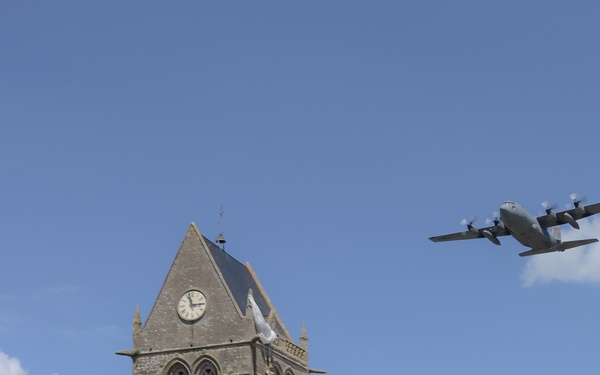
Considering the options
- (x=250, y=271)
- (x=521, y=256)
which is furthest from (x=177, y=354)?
(x=521, y=256)

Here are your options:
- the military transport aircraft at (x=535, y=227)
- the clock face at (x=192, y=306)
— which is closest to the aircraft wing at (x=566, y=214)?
the military transport aircraft at (x=535, y=227)

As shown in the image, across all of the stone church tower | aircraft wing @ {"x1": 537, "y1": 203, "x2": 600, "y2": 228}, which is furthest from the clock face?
aircraft wing @ {"x1": 537, "y1": 203, "x2": 600, "y2": 228}

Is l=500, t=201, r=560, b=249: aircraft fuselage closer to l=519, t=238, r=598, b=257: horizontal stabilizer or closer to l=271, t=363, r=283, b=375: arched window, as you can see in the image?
l=519, t=238, r=598, b=257: horizontal stabilizer

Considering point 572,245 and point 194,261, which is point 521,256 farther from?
point 194,261

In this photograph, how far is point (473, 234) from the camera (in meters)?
142

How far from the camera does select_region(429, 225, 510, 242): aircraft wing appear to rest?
140 metres

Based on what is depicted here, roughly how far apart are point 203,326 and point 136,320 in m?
5.00

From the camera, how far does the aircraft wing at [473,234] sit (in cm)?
13988

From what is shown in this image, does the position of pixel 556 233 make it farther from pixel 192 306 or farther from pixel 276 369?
pixel 192 306

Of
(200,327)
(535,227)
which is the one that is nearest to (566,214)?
(535,227)

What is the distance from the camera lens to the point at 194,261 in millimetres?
142250

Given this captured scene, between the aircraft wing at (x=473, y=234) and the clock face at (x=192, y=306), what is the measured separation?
16626 mm

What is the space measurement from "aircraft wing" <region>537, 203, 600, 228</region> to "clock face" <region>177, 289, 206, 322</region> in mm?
23284

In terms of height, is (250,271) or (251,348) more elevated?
(250,271)
